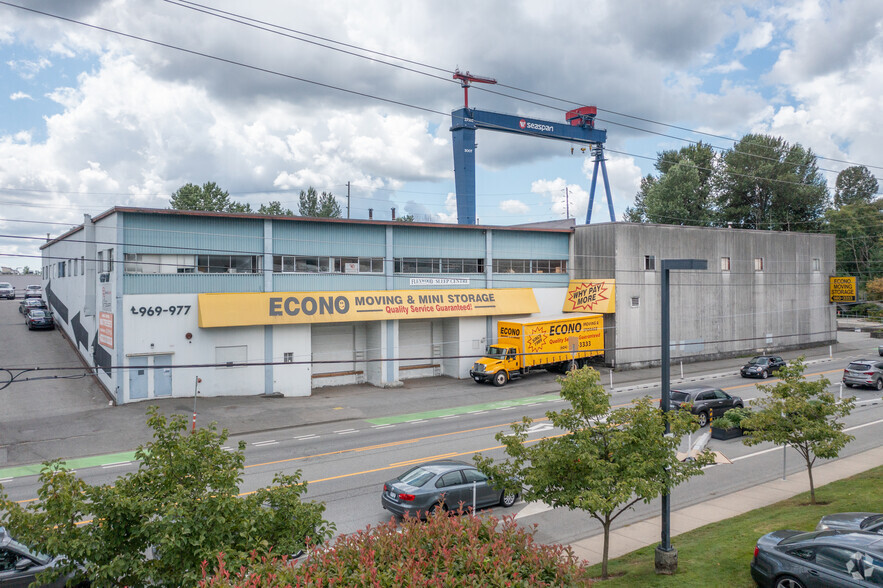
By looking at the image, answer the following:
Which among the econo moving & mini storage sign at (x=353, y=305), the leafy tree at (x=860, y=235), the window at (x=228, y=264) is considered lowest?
the econo moving & mini storage sign at (x=353, y=305)

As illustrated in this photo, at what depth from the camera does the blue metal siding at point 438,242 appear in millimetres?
37781

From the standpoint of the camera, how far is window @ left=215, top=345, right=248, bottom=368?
3159cm

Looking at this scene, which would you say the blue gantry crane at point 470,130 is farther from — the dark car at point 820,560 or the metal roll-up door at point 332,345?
the dark car at point 820,560

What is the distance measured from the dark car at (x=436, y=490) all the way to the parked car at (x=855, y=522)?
6260mm

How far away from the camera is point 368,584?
5.81 m

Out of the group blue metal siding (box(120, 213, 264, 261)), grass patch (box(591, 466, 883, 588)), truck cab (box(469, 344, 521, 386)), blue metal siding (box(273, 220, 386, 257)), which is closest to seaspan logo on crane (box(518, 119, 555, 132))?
blue metal siding (box(273, 220, 386, 257))

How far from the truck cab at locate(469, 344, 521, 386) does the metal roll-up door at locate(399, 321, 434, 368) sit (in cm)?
398

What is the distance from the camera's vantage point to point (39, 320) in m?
51.4

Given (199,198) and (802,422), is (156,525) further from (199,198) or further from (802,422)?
(199,198)

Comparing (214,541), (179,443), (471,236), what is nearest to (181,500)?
(214,541)

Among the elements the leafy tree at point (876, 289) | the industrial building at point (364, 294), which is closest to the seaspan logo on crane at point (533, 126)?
the industrial building at point (364, 294)

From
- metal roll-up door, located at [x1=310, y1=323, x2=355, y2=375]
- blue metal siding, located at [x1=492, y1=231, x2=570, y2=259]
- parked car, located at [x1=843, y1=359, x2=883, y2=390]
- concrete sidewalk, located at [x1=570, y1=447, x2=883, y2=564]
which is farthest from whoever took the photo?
blue metal siding, located at [x1=492, y1=231, x2=570, y2=259]

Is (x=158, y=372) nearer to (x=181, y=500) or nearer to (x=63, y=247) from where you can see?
(x=181, y=500)

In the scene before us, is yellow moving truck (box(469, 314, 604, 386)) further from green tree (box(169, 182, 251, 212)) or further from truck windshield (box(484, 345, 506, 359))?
green tree (box(169, 182, 251, 212))
